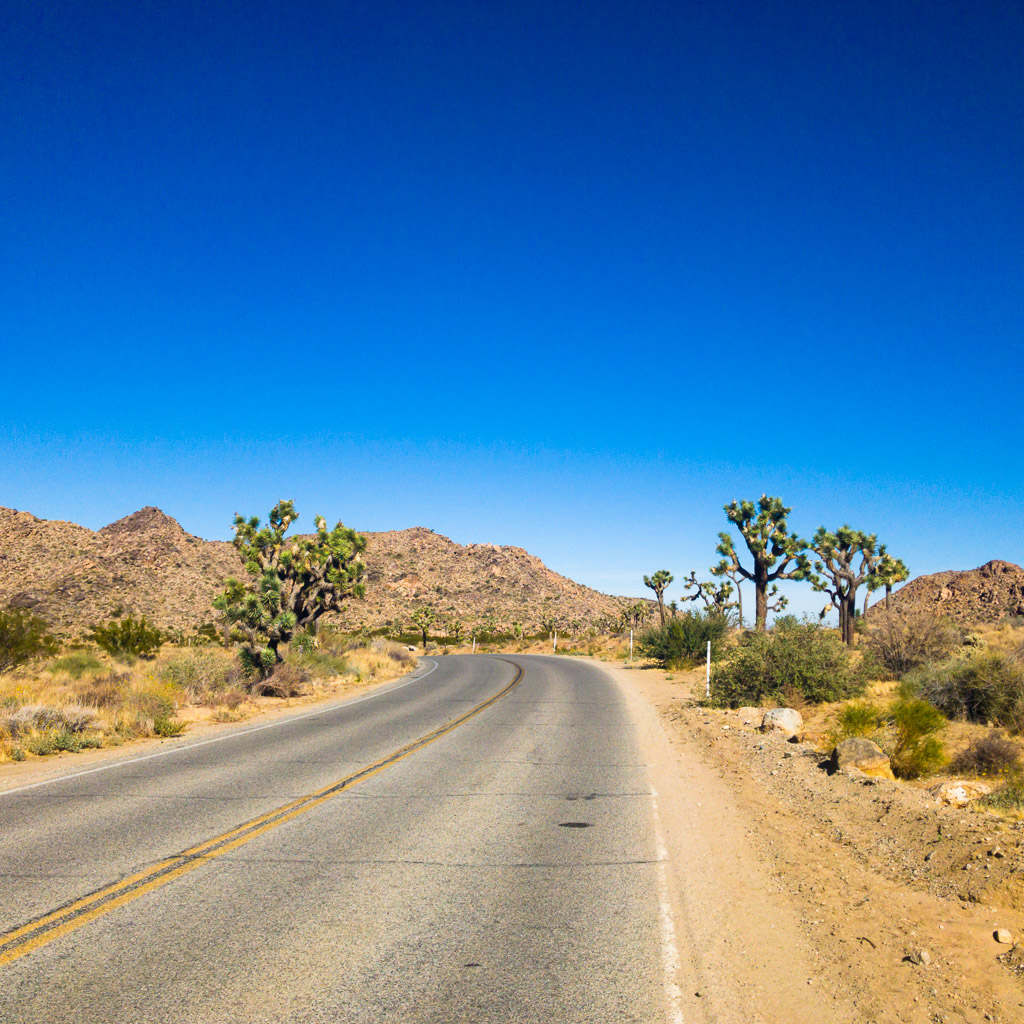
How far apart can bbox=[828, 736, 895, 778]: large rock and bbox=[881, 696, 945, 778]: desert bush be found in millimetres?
213

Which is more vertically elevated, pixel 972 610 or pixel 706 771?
pixel 972 610

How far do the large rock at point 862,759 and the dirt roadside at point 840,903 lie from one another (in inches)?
24.0

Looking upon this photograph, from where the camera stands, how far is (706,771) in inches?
440

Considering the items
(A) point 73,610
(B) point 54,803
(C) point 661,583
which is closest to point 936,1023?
(B) point 54,803

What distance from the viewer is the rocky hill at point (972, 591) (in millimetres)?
61969

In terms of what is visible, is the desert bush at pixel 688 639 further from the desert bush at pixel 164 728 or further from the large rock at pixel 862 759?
the desert bush at pixel 164 728

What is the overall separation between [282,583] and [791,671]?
18350 mm

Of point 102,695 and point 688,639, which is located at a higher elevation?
point 688,639

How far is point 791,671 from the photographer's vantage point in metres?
17.7

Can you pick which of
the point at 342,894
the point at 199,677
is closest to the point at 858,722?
the point at 342,894

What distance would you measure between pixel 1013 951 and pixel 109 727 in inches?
576

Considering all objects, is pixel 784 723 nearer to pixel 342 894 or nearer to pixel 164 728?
pixel 342 894

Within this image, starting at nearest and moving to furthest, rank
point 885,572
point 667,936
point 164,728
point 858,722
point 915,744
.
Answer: point 667,936
point 915,744
point 858,722
point 164,728
point 885,572

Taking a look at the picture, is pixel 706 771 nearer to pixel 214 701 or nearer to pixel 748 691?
pixel 748 691
